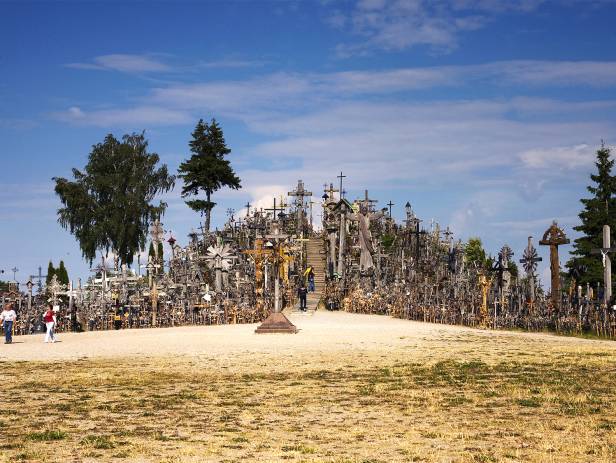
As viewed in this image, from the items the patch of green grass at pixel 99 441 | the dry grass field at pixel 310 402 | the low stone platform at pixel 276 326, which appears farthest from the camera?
the low stone platform at pixel 276 326

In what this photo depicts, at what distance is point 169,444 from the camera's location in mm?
12508

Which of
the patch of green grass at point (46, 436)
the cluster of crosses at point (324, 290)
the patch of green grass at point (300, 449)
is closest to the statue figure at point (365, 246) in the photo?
the cluster of crosses at point (324, 290)

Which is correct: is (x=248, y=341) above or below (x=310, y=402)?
above

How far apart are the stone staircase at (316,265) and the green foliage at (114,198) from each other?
14.5 m

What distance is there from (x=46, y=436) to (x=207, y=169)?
58.9 m

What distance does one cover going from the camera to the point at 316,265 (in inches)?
2431

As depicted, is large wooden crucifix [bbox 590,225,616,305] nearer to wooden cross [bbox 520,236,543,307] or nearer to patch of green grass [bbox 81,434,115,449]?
wooden cross [bbox 520,236,543,307]

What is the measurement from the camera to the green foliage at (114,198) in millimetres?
69875

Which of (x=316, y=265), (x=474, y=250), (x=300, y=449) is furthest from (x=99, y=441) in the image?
(x=474, y=250)

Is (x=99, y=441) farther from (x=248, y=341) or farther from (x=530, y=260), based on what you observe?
(x=530, y=260)

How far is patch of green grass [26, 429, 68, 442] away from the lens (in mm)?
12938

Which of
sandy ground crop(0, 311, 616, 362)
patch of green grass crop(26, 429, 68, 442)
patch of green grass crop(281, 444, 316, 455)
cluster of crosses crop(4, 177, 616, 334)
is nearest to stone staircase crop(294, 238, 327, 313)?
cluster of crosses crop(4, 177, 616, 334)

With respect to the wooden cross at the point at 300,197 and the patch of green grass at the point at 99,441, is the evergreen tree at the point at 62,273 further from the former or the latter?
the patch of green grass at the point at 99,441

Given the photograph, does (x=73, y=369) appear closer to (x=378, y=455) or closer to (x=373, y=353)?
(x=373, y=353)
